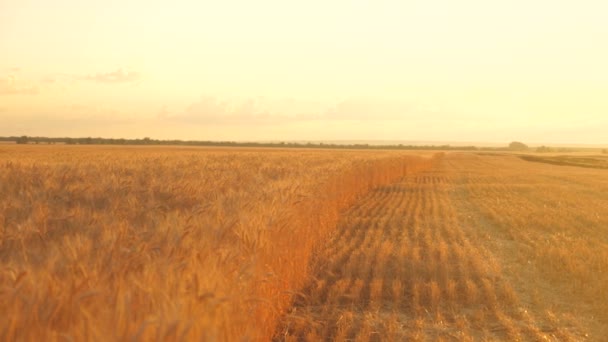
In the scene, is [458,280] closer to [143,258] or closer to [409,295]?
[409,295]

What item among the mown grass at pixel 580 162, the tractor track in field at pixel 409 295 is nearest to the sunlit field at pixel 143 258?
the tractor track in field at pixel 409 295

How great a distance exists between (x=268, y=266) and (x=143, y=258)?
2.15 m

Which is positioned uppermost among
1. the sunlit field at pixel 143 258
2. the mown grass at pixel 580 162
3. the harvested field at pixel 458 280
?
the sunlit field at pixel 143 258

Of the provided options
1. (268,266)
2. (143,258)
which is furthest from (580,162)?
(143,258)

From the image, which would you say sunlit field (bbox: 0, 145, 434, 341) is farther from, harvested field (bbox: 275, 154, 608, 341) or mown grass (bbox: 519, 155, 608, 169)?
mown grass (bbox: 519, 155, 608, 169)

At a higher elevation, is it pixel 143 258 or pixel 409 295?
pixel 143 258

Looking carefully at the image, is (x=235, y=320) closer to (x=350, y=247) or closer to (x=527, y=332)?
(x=527, y=332)

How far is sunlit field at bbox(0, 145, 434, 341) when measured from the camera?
2.37m

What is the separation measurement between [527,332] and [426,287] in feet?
6.22

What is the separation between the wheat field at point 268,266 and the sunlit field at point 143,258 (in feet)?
0.04

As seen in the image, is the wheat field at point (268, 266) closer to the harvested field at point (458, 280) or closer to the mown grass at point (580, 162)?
the harvested field at point (458, 280)

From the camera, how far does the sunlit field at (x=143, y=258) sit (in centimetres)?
237

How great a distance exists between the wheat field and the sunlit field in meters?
0.01

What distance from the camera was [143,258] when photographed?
3.22m
